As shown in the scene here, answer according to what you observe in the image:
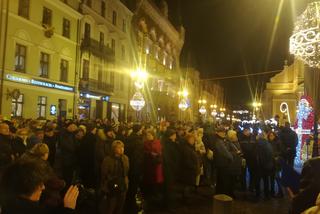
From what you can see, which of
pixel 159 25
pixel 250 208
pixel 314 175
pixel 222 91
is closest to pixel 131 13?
pixel 159 25

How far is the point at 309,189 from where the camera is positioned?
4082 mm

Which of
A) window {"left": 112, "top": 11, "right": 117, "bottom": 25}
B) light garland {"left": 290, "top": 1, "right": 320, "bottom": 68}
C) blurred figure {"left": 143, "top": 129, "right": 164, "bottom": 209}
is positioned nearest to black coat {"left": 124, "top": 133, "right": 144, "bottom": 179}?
blurred figure {"left": 143, "top": 129, "right": 164, "bottom": 209}

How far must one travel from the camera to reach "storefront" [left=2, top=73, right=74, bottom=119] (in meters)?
20.7

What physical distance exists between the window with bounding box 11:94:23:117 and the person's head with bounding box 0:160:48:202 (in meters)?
20.1

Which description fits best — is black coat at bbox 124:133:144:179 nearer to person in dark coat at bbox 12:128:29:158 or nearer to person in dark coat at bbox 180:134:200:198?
person in dark coat at bbox 180:134:200:198

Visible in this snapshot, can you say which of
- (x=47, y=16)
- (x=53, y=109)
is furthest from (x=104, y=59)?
(x=53, y=109)

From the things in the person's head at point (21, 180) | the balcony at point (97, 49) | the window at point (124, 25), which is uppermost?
the window at point (124, 25)

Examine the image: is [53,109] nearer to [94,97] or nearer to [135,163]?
[94,97]

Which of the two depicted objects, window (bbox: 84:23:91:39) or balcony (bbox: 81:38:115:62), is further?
window (bbox: 84:23:91:39)

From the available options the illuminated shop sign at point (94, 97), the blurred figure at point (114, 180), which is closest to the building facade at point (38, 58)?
the illuminated shop sign at point (94, 97)

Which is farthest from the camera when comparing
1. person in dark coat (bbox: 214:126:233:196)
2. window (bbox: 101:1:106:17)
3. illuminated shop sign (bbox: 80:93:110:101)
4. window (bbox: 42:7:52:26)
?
window (bbox: 101:1:106:17)

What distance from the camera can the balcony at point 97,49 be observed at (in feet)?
96.5

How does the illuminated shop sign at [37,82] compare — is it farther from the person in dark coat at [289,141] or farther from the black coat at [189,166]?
the person in dark coat at [289,141]

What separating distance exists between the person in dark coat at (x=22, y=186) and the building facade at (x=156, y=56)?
114ft
